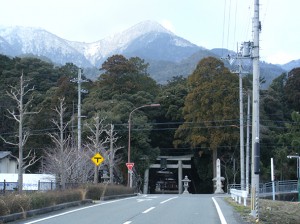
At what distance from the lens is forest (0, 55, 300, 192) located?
58125 mm

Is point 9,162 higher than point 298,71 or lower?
lower

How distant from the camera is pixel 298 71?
75812 millimetres

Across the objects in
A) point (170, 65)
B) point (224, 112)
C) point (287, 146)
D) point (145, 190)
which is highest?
point (170, 65)

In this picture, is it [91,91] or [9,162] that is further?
[91,91]

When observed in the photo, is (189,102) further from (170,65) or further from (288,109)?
(170,65)

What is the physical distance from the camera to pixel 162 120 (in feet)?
232

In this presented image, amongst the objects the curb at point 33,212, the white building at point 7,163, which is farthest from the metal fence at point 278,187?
the curb at point 33,212

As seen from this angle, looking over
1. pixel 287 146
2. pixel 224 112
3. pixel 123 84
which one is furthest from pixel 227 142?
pixel 123 84

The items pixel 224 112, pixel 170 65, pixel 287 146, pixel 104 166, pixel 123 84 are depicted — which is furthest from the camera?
pixel 170 65

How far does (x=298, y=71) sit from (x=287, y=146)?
61.2 feet

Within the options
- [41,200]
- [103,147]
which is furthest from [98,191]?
[103,147]

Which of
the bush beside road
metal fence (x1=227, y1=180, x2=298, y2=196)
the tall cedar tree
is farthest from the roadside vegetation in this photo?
the tall cedar tree

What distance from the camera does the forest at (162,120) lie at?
58125 mm

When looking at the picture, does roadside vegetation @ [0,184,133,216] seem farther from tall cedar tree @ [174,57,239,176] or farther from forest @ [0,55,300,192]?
tall cedar tree @ [174,57,239,176]
